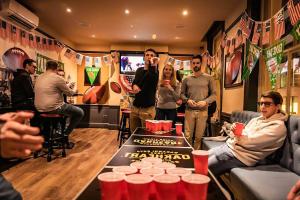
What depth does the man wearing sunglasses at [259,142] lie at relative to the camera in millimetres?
2277

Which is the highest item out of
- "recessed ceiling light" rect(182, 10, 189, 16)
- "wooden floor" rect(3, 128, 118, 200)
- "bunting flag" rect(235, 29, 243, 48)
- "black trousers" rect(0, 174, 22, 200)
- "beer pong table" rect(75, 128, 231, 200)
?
"recessed ceiling light" rect(182, 10, 189, 16)

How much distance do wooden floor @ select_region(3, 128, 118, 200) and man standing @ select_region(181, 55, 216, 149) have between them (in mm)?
1480

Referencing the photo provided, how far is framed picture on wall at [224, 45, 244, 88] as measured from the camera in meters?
4.55

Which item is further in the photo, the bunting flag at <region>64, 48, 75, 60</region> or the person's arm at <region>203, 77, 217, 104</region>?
the bunting flag at <region>64, 48, 75, 60</region>

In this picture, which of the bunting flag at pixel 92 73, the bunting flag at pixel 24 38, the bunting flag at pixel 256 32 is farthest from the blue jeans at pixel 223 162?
the bunting flag at pixel 92 73

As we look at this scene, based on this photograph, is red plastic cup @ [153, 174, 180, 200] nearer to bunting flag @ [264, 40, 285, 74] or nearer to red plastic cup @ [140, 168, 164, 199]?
red plastic cup @ [140, 168, 164, 199]

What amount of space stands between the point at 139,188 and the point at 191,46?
323 inches

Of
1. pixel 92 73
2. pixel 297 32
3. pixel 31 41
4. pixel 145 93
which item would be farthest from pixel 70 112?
pixel 92 73

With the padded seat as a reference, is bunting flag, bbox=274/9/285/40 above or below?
above

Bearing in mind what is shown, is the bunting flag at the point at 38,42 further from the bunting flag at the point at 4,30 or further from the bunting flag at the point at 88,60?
the bunting flag at the point at 88,60

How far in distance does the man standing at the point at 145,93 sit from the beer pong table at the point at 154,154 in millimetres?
681

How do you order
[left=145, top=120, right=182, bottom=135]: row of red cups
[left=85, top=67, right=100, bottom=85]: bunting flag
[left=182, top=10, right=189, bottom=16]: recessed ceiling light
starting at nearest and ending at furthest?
[left=145, top=120, right=182, bottom=135]: row of red cups < [left=182, top=10, right=189, bottom=16]: recessed ceiling light < [left=85, top=67, right=100, bottom=85]: bunting flag

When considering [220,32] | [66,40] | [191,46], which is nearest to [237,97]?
[220,32]

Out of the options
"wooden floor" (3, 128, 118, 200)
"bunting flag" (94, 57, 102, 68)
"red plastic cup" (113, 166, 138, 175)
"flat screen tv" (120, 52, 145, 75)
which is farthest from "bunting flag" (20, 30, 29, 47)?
"red plastic cup" (113, 166, 138, 175)
